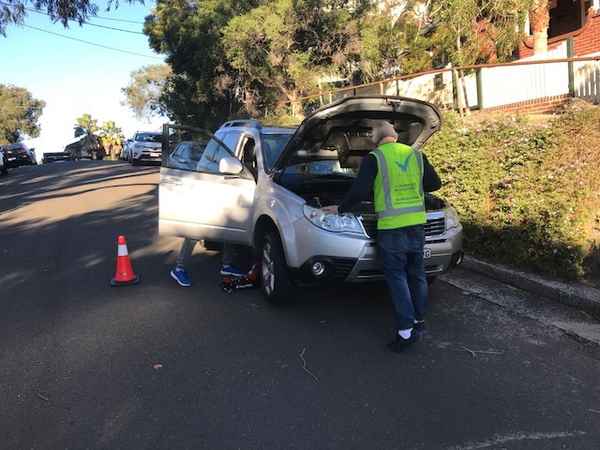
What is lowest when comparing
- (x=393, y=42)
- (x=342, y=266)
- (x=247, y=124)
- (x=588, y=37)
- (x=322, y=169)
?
(x=342, y=266)

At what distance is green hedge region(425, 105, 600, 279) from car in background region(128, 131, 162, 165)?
20.4m

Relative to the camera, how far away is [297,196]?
5.53m

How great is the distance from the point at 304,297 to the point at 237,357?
1.68m

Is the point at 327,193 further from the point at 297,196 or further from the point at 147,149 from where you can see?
the point at 147,149

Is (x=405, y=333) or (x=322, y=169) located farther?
(x=322, y=169)

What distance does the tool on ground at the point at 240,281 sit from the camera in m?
6.57

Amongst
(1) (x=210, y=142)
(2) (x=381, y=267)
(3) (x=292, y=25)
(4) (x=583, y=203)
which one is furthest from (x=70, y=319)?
(3) (x=292, y=25)

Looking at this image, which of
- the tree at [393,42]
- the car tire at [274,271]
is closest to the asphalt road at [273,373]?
the car tire at [274,271]

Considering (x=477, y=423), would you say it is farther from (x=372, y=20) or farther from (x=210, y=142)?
(x=372, y=20)

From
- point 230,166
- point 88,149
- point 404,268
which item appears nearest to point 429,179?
point 404,268

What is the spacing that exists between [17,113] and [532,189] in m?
95.0

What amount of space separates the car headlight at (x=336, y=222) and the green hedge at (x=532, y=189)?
95.0 inches

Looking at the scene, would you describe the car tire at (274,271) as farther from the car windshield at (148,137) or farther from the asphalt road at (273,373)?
the car windshield at (148,137)

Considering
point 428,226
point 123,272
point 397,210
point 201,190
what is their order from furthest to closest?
point 123,272 → point 201,190 → point 428,226 → point 397,210
